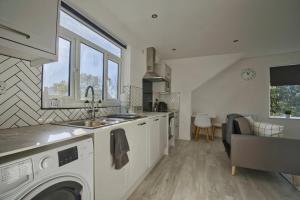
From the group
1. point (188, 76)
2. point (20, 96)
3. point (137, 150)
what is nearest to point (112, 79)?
point (137, 150)

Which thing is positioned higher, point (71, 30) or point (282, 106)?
point (71, 30)

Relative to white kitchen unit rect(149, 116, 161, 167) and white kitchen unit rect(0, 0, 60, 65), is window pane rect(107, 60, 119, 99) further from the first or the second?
white kitchen unit rect(0, 0, 60, 65)

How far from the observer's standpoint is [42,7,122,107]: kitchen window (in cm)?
158

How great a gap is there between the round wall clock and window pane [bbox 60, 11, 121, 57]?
3768mm

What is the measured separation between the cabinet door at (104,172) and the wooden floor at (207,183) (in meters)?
0.46

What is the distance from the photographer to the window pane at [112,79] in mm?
2501

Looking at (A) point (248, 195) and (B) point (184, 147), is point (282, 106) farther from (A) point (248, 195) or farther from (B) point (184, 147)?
(A) point (248, 195)

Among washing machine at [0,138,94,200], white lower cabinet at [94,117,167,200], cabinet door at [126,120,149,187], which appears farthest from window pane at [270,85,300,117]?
washing machine at [0,138,94,200]

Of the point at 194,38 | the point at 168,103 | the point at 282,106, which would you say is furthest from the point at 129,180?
the point at 282,106

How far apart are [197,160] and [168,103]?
2018 mm

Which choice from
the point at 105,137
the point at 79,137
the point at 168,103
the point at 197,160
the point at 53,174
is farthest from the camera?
the point at 168,103

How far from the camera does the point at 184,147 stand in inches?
142

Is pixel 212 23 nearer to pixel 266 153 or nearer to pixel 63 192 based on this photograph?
pixel 266 153

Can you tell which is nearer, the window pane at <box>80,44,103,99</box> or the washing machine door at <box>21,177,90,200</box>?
the washing machine door at <box>21,177,90,200</box>
